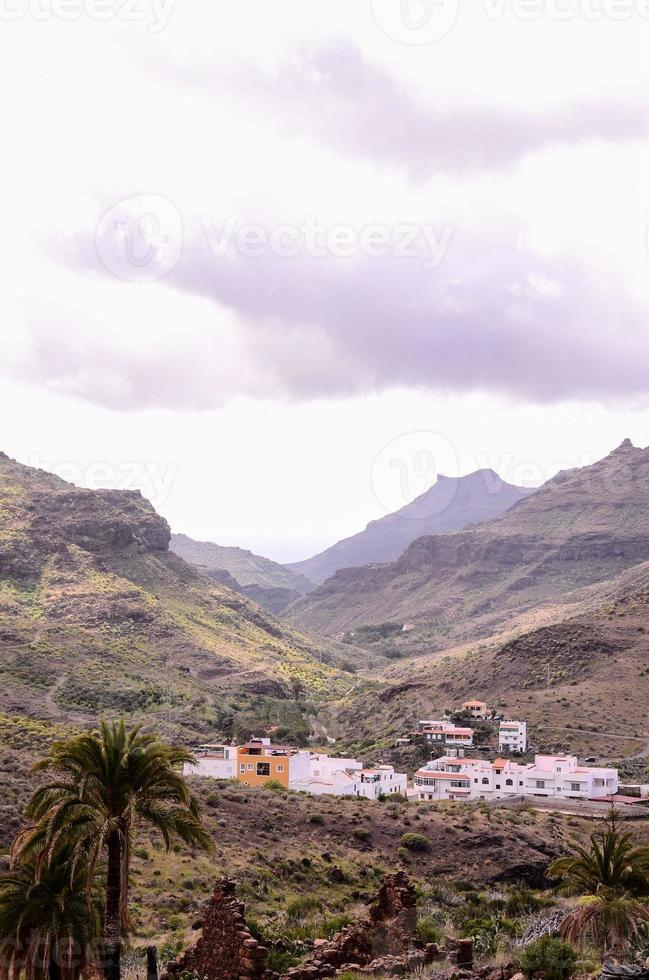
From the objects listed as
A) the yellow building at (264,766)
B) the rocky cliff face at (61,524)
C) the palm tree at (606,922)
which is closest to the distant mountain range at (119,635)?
the rocky cliff face at (61,524)

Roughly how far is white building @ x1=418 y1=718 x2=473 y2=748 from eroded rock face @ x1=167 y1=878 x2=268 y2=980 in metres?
58.4

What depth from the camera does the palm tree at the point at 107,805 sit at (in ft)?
53.4

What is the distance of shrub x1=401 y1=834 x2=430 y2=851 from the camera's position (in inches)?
1571

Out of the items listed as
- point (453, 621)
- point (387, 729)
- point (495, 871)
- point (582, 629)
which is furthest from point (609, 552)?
point (495, 871)

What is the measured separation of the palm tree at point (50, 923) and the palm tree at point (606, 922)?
918 cm

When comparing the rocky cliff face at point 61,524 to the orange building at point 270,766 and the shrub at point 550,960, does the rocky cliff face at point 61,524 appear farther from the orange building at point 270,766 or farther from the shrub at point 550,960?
the shrub at point 550,960

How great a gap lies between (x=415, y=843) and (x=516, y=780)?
69.7 ft

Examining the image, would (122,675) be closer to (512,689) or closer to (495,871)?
(512,689)

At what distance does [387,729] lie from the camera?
88938mm

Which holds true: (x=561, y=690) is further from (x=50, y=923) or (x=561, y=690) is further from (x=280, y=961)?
(x=50, y=923)

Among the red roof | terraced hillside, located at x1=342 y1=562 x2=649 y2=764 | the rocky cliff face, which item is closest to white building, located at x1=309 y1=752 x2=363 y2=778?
the red roof

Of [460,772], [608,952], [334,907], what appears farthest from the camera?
[460,772]

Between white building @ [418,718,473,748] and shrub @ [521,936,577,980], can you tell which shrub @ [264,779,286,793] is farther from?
shrub @ [521,936,577,980]

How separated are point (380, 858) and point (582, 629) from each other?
201ft
